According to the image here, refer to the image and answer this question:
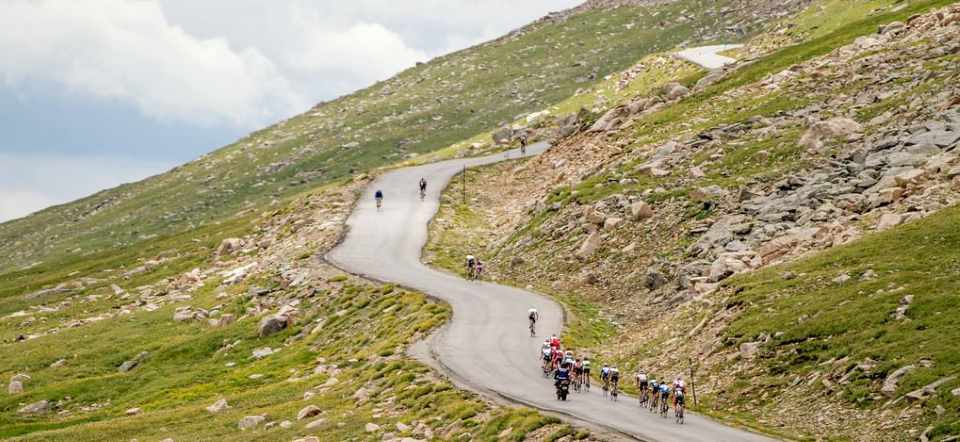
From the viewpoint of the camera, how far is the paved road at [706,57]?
109000mm

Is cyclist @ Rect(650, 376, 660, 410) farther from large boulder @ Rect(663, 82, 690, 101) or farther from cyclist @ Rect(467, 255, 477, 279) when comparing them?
large boulder @ Rect(663, 82, 690, 101)

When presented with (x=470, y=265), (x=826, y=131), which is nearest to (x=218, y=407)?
(x=470, y=265)

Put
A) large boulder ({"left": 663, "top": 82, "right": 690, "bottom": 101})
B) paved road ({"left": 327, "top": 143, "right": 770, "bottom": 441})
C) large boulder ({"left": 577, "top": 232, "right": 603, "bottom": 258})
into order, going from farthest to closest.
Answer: large boulder ({"left": 663, "top": 82, "right": 690, "bottom": 101}) → large boulder ({"left": 577, "top": 232, "right": 603, "bottom": 258}) → paved road ({"left": 327, "top": 143, "right": 770, "bottom": 441})

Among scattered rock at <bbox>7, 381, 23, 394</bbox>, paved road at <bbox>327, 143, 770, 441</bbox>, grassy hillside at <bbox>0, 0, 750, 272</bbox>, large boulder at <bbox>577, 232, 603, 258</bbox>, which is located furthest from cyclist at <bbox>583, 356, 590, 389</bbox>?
grassy hillside at <bbox>0, 0, 750, 272</bbox>

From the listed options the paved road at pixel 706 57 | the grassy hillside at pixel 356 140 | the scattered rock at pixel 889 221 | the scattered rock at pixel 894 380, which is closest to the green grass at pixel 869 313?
the scattered rock at pixel 894 380

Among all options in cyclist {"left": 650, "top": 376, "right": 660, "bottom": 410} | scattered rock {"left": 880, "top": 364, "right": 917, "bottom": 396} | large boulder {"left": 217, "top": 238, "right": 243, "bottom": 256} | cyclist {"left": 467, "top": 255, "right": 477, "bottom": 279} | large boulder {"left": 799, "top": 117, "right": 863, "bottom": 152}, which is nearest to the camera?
scattered rock {"left": 880, "top": 364, "right": 917, "bottom": 396}

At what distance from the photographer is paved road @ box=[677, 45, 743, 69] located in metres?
109

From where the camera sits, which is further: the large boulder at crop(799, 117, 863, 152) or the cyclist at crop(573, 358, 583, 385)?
the large boulder at crop(799, 117, 863, 152)

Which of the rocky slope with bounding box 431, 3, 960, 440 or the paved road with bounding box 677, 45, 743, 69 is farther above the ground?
the paved road with bounding box 677, 45, 743, 69

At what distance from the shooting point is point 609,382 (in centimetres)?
4016

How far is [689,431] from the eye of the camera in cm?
3112

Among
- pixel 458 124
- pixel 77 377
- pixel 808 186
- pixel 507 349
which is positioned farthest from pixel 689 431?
pixel 458 124

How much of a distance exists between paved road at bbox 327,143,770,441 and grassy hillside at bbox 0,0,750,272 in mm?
69179

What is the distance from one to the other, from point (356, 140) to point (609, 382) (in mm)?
142107
